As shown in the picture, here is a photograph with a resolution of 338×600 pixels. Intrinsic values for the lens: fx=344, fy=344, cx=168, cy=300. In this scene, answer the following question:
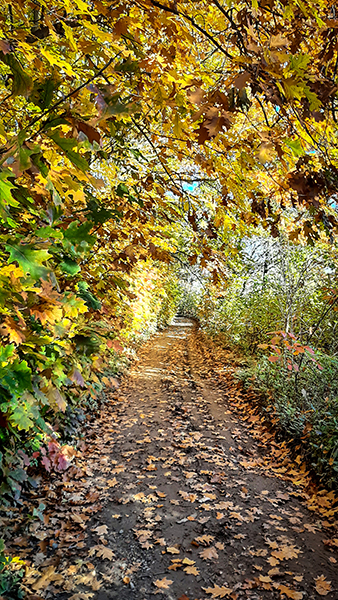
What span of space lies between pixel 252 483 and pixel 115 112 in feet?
14.1

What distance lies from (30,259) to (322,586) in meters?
3.36

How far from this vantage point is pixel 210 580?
2762mm

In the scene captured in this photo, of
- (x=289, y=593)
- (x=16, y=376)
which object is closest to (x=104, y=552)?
(x=289, y=593)

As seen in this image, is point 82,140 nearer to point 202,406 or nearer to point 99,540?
point 99,540

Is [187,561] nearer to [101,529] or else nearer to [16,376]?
[101,529]

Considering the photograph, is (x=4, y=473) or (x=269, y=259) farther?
(x=269, y=259)

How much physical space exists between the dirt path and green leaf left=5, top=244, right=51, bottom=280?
2.65 meters

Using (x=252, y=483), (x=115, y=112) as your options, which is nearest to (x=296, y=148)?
(x=115, y=112)

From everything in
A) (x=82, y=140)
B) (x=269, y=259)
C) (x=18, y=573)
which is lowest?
(x=18, y=573)

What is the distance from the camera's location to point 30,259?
1096 millimetres

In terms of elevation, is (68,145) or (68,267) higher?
(68,145)

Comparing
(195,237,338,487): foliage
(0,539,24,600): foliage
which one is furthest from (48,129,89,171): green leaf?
(195,237,338,487): foliage

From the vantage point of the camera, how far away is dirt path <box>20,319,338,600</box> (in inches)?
106

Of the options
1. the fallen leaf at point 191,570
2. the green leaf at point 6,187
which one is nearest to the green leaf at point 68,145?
the green leaf at point 6,187
